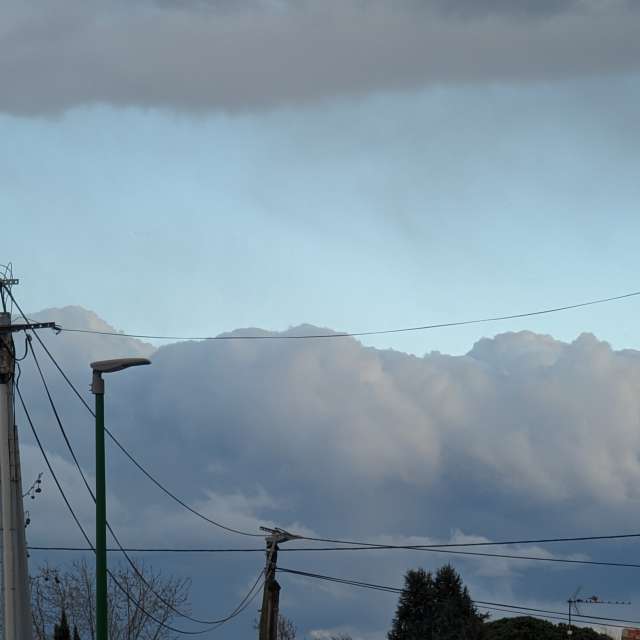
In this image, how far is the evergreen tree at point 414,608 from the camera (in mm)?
68188

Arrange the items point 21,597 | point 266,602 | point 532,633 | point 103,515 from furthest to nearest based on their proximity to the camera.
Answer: point 532,633 → point 266,602 → point 21,597 → point 103,515

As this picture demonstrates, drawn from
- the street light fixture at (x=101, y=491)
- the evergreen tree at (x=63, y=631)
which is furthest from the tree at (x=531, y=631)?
the street light fixture at (x=101, y=491)

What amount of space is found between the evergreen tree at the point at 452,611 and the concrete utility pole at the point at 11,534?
135ft

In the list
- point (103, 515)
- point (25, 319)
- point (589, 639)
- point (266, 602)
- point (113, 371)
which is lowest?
point (589, 639)

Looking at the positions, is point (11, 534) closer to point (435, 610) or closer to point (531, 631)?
point (435, 610)

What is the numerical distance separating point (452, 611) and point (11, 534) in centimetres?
4245

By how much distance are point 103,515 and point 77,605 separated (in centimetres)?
3259

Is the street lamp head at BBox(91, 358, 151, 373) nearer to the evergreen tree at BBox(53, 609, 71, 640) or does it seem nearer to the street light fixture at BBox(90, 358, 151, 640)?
the street light fixture at BBox(90, 358, 151, 640)

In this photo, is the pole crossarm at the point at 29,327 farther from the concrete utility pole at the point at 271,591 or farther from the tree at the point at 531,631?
the tree at the point at 531,631

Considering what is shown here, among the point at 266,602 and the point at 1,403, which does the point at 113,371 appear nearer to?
the point at 1,403

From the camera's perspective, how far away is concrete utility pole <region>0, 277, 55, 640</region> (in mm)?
29797

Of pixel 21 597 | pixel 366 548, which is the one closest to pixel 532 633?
pixel 366 548

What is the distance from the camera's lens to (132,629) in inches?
1989

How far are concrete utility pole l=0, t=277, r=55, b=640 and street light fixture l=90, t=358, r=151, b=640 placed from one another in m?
8.98
